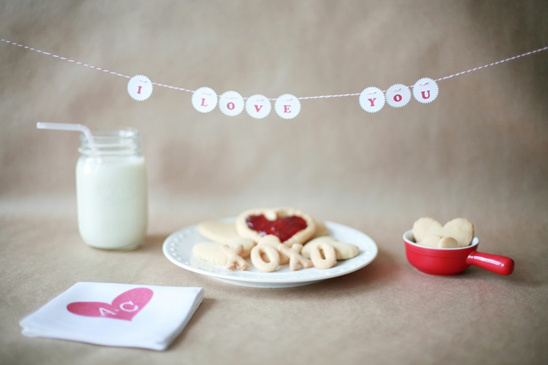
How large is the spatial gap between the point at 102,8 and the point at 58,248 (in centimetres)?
113

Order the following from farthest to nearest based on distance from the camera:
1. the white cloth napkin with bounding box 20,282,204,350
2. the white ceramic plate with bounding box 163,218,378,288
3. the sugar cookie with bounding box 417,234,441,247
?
the sugar cookie with bounding box 417,234,441,247
the white ceramic plate with bounding box 163,218,378,288
the white cloth napkin with bounding box 20,282,204,350

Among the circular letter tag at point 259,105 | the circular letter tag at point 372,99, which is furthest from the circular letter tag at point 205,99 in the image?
the circular letter tag at point 372,99

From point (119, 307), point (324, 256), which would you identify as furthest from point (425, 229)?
point (119, 307)

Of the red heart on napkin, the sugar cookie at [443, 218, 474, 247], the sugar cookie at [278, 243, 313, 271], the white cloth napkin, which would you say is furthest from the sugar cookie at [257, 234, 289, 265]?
the sugar cookie at [443, 218, 474, 247]

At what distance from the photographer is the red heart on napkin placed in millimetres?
1237

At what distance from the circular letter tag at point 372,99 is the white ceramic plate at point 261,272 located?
47 centimetres

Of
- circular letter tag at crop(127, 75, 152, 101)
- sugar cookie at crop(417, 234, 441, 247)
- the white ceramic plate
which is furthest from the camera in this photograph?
circular letter tag at crop(127, 75, 152, 101)

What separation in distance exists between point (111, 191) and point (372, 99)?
3.24ft

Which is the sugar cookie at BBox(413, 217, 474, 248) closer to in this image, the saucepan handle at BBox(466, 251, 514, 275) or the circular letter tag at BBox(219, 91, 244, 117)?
the saucepan handle at BBox(466, 251, 514, 275)

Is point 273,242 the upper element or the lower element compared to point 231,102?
lower

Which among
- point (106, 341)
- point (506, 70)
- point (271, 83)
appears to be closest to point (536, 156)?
point (506, 70)

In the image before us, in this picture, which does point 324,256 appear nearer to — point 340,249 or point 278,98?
point 340,249

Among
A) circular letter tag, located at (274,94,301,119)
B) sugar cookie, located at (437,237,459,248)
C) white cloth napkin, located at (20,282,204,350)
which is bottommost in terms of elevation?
white cloth napkin, located at (20,282,204,350)

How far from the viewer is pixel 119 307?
4.19 ft
